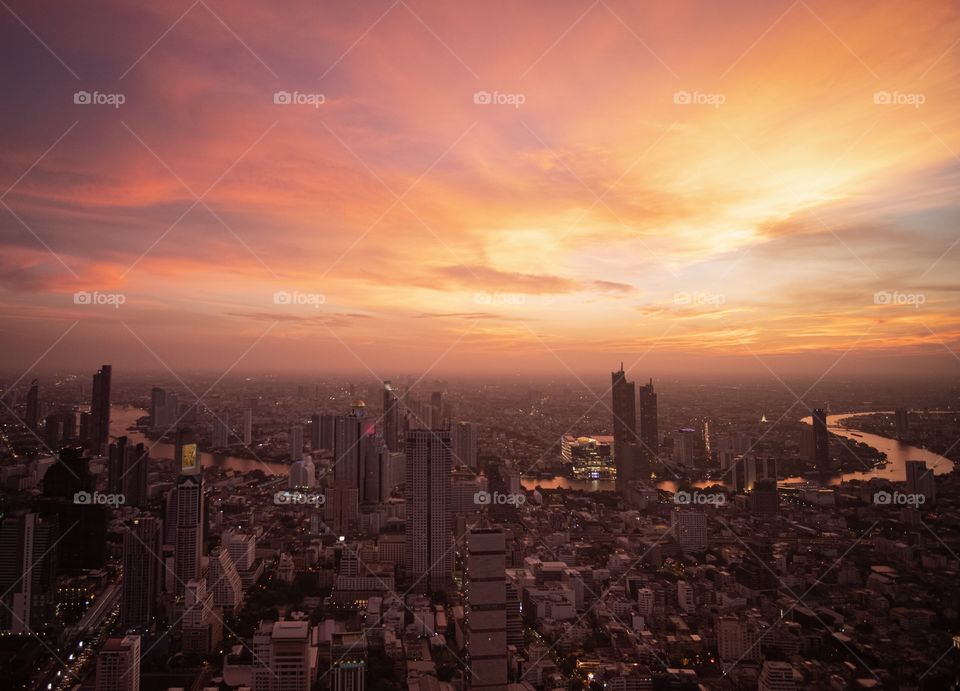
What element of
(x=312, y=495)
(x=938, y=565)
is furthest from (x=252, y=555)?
(x=938, y=565)

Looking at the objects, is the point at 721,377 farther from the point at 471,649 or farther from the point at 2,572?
the point at 2,572

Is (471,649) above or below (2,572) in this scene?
below

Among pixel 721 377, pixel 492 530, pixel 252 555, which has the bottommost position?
pixel 252 555

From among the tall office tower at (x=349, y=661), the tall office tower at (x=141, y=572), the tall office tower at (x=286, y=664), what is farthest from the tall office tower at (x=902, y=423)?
the tall office tower at (x=141, y=572)

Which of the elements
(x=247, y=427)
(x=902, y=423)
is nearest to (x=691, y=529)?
(x=902, y=423)

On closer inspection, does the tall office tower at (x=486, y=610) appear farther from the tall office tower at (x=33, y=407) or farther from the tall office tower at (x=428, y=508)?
the tall office tower at (x=33, y=407)

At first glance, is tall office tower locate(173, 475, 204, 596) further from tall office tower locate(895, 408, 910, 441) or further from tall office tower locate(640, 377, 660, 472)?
tall office tower locate(895, 408, 910, 441)
